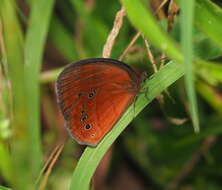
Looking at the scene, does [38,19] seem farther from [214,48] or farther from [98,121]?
[214,48]

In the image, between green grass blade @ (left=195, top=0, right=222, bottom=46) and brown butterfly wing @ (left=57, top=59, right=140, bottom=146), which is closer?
green grass blade @ (left=195, top=0, right=222, bottom=46)

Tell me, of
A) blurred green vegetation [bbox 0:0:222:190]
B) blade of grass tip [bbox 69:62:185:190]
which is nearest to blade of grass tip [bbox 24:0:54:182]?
blurred green vegetation [bbox 0:0:222:190]

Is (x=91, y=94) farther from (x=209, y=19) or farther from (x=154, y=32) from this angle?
(x=154, y=32)

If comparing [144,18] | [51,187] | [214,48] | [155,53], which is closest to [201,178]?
[51,187]

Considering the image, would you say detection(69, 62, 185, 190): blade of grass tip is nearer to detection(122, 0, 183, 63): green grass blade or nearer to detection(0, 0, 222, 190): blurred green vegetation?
detection(0, 0, 222, 190): blurred green vegetation

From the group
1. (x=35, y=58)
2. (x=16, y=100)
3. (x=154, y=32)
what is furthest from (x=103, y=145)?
(x=35, y=58)

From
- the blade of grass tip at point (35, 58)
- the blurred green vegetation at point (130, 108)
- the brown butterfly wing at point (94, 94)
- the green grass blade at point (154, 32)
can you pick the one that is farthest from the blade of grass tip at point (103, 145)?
the blade of grass tip at point (35, 58)
